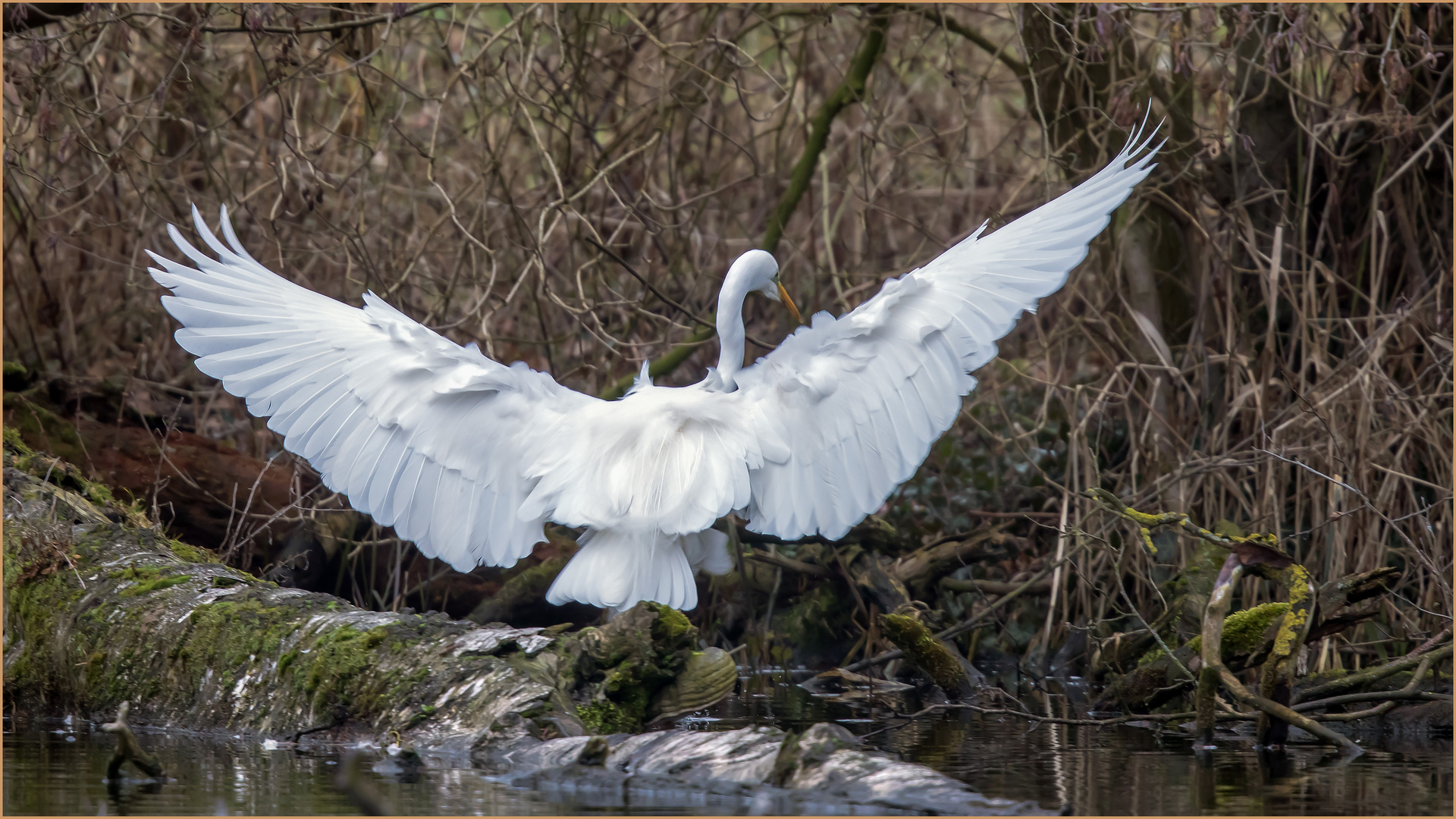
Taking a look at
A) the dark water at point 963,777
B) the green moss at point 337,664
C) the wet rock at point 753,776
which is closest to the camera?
the wet rock at point 753,776

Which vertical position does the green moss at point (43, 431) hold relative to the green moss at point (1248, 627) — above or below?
above

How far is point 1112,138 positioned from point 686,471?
132 inches

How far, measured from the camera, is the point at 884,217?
306 inches

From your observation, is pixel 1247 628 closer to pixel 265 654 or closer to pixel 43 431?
pixel 265 654

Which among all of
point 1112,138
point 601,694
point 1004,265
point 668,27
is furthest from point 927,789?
point 668,27

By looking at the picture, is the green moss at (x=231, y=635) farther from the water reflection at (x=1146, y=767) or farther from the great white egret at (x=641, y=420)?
the water reflection at (x=1146, y=767)

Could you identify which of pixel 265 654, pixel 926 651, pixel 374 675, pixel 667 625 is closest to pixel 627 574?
pixel 667 625

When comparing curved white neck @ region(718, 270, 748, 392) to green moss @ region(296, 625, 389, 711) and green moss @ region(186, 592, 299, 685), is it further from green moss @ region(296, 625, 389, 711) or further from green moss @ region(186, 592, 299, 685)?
green moss @ region(186, 592, 299, 685)

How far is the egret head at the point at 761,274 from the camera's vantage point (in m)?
4.89

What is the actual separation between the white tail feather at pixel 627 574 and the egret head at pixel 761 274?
1131mm

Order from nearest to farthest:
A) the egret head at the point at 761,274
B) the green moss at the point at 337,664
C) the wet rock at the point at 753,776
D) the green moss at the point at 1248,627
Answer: the wet rock at the point at 753,776
the green moss at the point at 337,664
the green moss at the point at 1248,627
the egret head at the point at 761,274

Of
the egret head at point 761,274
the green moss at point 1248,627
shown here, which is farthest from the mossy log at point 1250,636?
the egret head at point 761,274

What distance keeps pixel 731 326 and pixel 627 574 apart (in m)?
1.11

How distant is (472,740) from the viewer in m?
3.58
